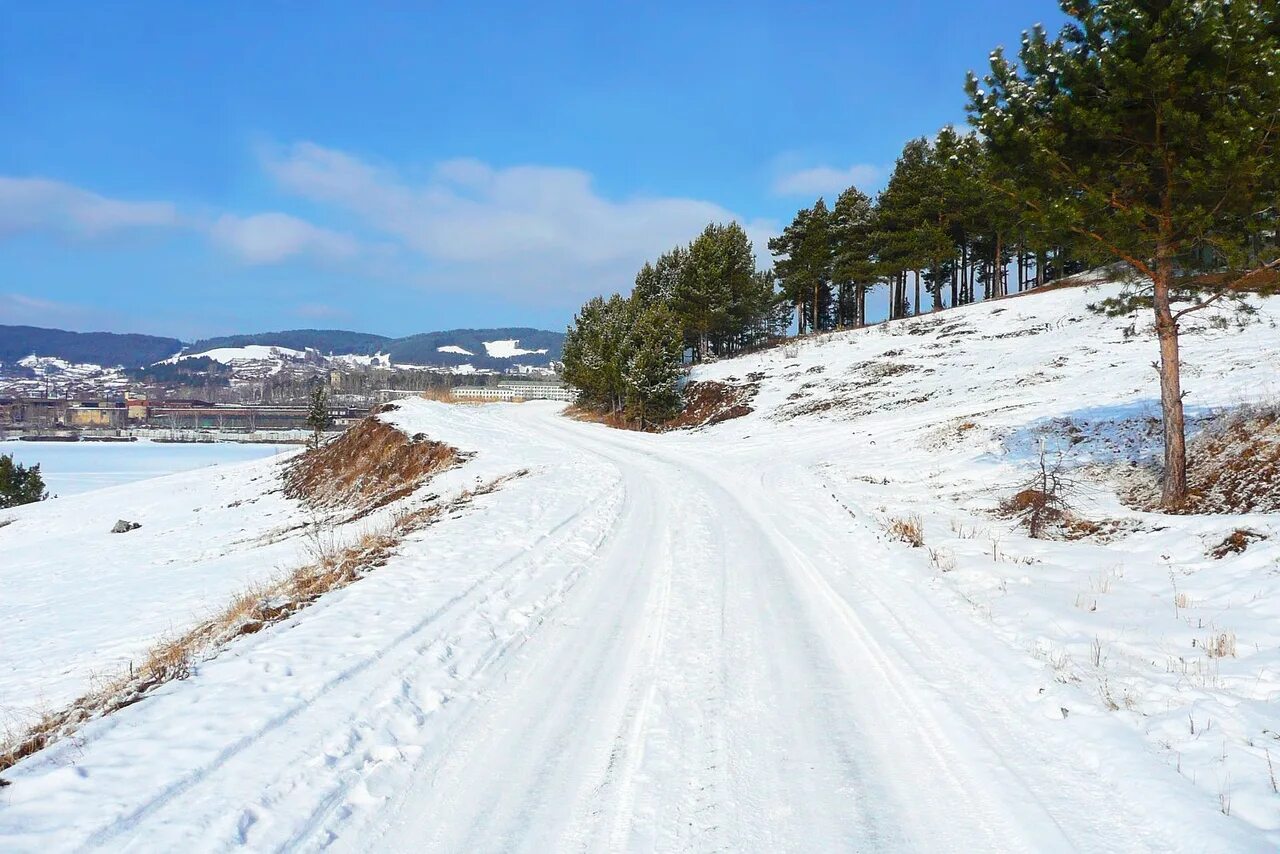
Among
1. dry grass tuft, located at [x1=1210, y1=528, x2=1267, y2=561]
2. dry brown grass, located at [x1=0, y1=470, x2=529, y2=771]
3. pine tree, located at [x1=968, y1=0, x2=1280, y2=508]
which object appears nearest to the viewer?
dry brown grass, located at [x1=0, y1=470, x2=529, y2=771]

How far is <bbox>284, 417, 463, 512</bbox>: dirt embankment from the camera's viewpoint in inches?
967

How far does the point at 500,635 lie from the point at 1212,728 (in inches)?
239

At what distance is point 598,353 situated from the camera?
45250 millimetres

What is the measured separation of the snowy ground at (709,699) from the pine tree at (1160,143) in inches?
175

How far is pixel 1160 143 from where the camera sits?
33.1ft

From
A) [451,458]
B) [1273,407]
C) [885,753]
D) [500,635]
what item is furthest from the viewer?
[451,458]

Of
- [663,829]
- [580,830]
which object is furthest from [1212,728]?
[580,830]

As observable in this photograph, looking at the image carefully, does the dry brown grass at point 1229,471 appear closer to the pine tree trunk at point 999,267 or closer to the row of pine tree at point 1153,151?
the row of pine tree at point 1153,151

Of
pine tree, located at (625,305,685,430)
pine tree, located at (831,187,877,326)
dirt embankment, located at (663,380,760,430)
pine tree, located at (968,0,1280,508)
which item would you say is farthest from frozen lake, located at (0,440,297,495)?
pine tree, located at (968,0,1280,508)

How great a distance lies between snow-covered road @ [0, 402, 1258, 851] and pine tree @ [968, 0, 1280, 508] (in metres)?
7.27

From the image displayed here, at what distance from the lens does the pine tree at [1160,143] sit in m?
9.08

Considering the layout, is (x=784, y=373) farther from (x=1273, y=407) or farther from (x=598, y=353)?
(x=1273, y=407)

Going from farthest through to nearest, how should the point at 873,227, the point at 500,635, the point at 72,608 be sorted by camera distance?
1. the point at 873,227
2. the point at 72,608
3. the point at 500,635

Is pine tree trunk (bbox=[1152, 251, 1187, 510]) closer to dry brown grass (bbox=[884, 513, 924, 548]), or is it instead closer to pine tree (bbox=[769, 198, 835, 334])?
dry brown grass (bbox=[884, 513, 924, 548])
